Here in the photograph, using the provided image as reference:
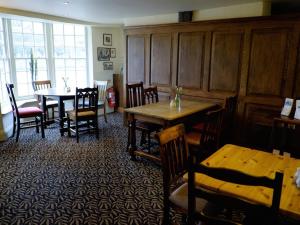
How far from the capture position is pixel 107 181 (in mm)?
3102

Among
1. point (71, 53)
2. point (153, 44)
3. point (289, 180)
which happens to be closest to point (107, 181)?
point (289, 180)

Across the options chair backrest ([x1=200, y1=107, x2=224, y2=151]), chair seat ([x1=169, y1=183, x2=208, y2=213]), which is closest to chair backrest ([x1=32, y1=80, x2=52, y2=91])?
chair backrest ([x1=200, y1=107, x2=224, y2=151])

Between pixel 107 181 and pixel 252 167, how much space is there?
6.18 ft

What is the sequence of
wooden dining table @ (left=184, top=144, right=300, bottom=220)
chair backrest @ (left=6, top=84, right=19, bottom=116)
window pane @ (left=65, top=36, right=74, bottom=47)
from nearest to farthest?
1. wooden dining table @ (left=184, top=144, right=300, bottom=220)
2. chair backrest @ (left=6, top=84, right=19, bottom=116)
3. window pane @ (left=65, top=36, right=74, bottom=47)

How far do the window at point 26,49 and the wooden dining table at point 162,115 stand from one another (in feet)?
11.1

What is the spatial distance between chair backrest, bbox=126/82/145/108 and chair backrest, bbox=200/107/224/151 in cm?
148

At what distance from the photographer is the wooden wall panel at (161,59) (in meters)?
4.68

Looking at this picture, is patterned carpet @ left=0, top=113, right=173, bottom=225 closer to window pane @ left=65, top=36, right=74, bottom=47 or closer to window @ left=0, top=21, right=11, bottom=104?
window @ left=0, top=21, right=11, bottom=104

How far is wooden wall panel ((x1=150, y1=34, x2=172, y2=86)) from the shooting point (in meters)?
4.68

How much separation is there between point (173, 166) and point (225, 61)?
2668 millimetres

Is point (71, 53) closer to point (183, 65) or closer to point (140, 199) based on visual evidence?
point (183, 65)

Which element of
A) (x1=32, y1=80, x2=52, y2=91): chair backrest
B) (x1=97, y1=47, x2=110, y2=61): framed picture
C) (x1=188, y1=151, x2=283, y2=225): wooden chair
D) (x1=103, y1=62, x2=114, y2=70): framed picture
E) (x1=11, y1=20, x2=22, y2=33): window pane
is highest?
(x1=11, y1=20, x2=22, y2=33): window pane

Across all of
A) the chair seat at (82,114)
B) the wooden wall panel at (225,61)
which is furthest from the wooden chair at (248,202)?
the chair seat at (82,114)

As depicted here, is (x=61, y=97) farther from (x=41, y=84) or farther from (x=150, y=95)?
(x=150, y=95)
